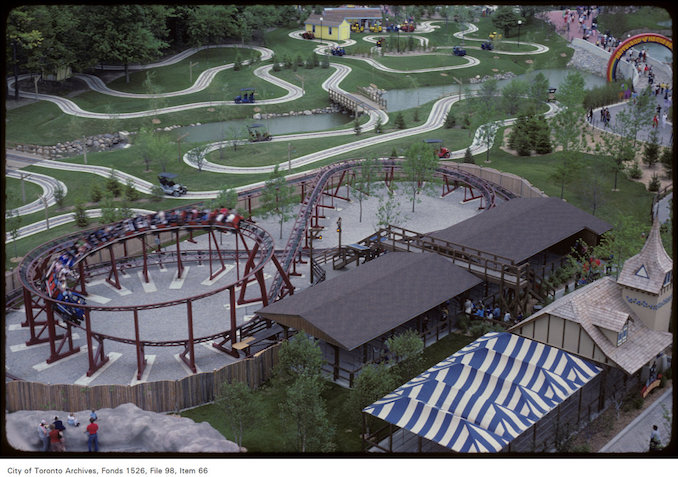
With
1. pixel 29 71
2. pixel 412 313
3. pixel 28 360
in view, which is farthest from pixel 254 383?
pixel 29 71

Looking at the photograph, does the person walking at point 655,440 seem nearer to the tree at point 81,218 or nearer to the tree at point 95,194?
the tree at point 81,218

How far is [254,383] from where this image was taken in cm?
4500

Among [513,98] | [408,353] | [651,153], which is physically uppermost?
[513,98]

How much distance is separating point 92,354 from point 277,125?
79.1 m

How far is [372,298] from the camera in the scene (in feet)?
162

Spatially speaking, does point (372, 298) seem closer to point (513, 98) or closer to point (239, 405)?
point (239, 405)

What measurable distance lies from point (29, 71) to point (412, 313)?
336 feet

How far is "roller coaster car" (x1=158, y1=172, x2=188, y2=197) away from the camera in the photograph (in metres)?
82.4

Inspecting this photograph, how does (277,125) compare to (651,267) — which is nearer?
(651,267)

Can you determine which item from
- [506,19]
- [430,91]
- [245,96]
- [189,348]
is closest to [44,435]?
[189,348]

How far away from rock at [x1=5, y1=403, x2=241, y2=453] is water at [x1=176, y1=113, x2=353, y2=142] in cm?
7581

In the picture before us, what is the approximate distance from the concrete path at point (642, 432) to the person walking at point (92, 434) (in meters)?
24.1

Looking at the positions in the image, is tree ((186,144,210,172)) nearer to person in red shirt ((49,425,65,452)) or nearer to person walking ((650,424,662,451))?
person in red shirt ((49,425,65,452))

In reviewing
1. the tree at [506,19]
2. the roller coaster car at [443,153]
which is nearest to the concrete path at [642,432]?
the roller coaster car at [443,153]
